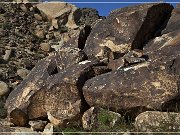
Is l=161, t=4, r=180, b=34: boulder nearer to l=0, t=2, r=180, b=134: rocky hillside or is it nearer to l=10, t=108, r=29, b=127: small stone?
l=0, t=2, r=180, b=134: rocky hillside

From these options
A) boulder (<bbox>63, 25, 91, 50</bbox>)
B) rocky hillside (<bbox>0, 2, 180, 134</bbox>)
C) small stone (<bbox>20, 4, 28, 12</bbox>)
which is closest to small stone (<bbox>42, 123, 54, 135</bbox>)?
rocky hillside (<bbox>0, 2, 180, 134</bbox>)

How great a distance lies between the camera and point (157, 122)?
877 cm

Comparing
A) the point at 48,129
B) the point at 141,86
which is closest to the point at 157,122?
the point at 141,86

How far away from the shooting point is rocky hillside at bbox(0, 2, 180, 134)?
9.17 meters

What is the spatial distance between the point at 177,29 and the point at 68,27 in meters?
10.8

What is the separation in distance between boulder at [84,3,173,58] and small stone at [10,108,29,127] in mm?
2079

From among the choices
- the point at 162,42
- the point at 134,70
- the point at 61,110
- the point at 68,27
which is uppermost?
the point at 68,27

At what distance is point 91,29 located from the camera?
12.7 m

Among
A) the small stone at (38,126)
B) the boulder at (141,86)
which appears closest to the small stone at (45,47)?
the small stone at (38,126)

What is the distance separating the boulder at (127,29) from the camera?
11.2 m

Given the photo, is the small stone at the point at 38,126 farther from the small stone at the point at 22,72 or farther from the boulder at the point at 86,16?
the boulder at the point at 86,16

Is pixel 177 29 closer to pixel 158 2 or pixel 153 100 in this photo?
pixel 158 2

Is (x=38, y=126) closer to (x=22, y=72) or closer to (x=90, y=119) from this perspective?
(x=90, y=119)

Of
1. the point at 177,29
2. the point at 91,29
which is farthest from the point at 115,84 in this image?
the point at 91,29
